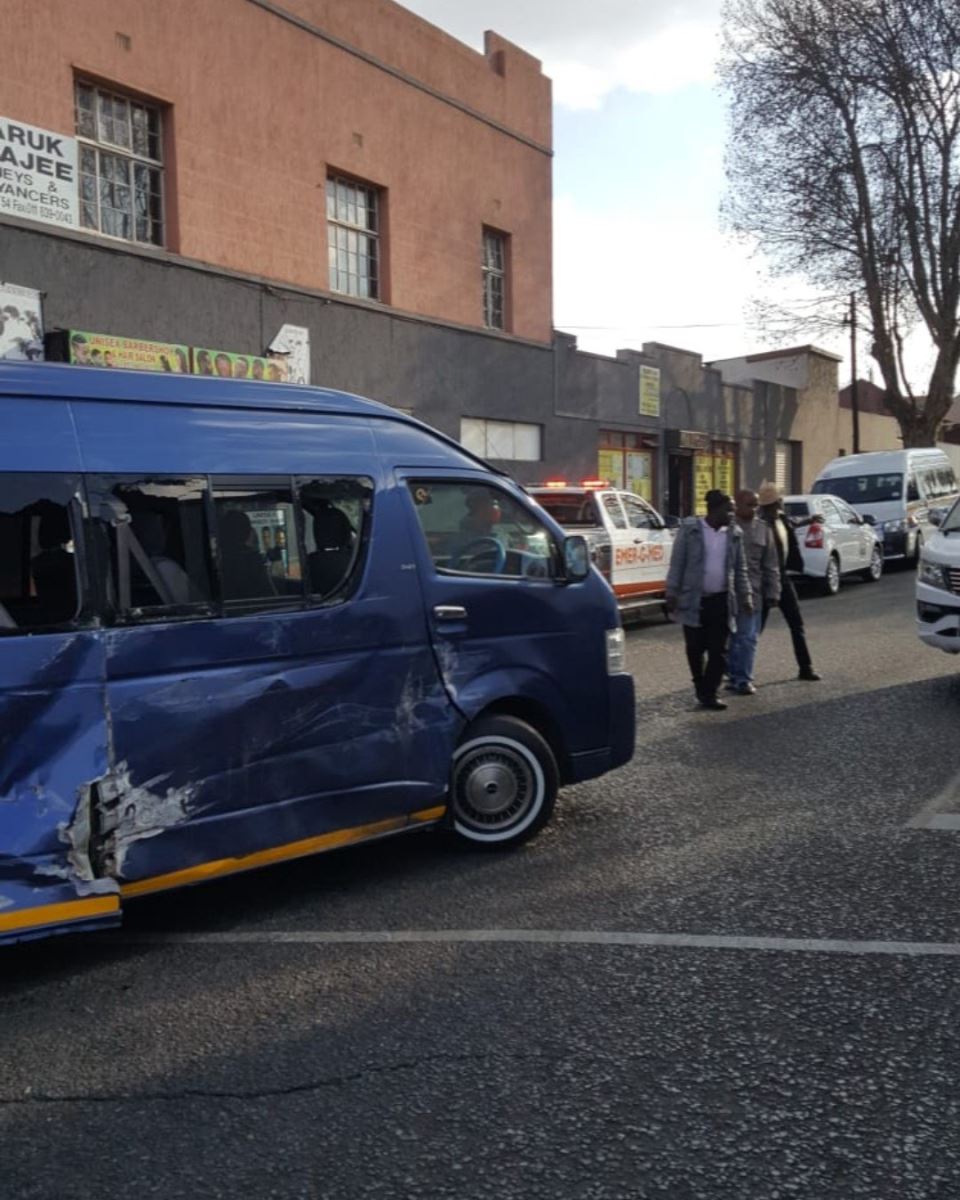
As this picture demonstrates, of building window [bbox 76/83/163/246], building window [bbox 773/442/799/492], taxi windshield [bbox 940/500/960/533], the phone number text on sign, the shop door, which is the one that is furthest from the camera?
building window [bbox 773/442/799/492]

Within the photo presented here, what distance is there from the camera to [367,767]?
4.95m

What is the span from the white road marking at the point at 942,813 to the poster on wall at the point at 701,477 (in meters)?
21.4

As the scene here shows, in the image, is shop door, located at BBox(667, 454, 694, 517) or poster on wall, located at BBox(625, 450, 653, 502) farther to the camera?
shop door, located at BBox(667, 454, 694, 517)

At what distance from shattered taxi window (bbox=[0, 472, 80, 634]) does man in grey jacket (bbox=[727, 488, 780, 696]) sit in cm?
655

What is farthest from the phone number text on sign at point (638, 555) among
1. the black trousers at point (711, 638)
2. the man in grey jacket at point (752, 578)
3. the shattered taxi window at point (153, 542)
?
the shattered taxi window at point (153, 542)

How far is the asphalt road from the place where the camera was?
2.87 metres

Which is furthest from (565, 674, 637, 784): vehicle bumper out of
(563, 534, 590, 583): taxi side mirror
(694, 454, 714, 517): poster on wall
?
(694, 454, 714, 517): poster on wall

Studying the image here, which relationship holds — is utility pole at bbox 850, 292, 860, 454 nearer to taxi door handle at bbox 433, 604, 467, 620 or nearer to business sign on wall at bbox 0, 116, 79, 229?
business sign on wall at bbox 0, 116, 79, 229

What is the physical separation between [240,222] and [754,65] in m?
19.5

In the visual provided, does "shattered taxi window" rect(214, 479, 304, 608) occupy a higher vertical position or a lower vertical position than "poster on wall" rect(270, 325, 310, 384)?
lower

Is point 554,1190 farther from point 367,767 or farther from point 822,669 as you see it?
point 822,669

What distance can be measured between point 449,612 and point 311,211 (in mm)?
12987

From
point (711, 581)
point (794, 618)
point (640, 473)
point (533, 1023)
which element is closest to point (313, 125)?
point (794, 618)

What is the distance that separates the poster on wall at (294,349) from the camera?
53.2 ft
